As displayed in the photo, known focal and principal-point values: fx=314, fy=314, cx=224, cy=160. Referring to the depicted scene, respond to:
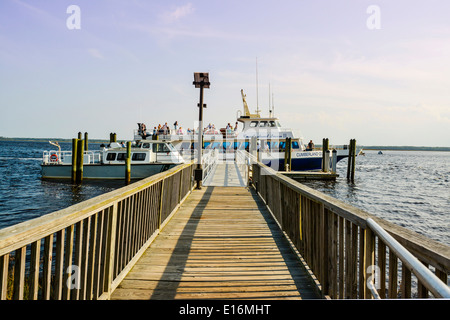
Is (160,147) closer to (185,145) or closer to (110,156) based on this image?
(110,156)

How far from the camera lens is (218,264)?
164 inches

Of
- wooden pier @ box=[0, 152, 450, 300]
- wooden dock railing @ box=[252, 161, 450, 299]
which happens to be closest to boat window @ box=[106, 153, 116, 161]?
wooden pier @ box=[0, 152, 450, 300]

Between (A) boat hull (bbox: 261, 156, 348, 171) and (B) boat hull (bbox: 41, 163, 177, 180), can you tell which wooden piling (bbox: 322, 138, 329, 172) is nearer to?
(A) boat hull (bbox: 261, 156, 348, 171)

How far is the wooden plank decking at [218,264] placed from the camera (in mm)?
3375

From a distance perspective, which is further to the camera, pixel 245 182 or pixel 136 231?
pixel 245 182

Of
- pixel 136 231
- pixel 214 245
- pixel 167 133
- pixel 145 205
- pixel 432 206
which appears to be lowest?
pixel 432 206

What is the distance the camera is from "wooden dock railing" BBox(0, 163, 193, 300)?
180 centimetres

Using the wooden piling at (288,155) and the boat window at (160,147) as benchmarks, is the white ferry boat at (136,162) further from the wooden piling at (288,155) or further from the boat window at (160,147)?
the wooden piling at (288,155)

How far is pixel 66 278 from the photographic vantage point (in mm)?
2488

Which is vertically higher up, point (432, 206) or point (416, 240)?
point (416, 240)

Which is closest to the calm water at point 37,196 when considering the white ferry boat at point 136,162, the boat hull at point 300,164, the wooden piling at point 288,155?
the white ferry boat at point 136,162
